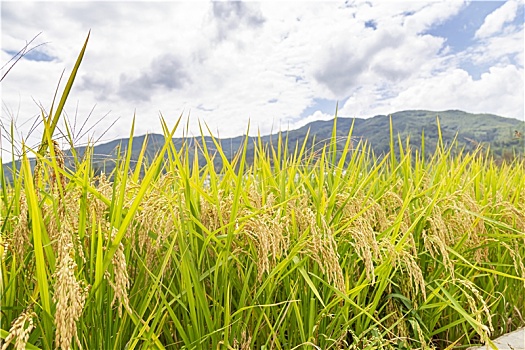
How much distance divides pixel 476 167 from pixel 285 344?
8.15ft

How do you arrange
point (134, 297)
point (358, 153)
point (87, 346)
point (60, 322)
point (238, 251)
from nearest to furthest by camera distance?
1. point (60, 322)
2. point (87, 346)
3. point (134, 297)
4. point (238, 251)
5. point (358, 153)

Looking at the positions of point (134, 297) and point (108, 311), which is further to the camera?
point (134, 297)

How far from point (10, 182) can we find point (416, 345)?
2.05 metres

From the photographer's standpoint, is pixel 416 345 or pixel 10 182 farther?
pixel 416 345

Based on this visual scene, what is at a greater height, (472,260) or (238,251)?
(238,251)

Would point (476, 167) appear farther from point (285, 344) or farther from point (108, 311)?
point (108, 311)

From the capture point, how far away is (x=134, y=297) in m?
1.60

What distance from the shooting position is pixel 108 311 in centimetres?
136

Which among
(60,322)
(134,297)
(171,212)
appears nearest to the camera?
(60,322)

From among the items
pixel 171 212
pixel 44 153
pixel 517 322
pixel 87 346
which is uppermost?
pixel 44 153

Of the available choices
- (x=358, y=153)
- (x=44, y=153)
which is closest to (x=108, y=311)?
(x=44, y=153)

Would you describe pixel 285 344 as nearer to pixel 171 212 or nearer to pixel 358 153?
pixel 171 212

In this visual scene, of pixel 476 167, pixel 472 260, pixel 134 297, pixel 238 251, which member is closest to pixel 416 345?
pixel 472 260

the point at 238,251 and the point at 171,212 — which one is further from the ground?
the point at 171,212
